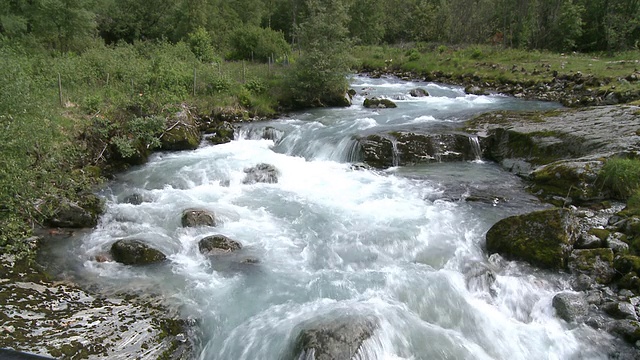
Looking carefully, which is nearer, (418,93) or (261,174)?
(261,174)

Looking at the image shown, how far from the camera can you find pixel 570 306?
8.09 metres

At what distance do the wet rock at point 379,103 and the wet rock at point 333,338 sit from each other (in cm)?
1954

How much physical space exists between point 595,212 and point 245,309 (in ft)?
32.0

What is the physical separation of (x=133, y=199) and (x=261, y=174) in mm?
4488

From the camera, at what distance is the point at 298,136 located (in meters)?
19.8

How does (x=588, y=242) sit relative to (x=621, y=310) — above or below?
above

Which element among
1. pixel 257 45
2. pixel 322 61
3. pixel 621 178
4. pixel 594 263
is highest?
pixel 257 45

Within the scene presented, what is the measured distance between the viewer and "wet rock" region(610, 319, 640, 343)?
24.0 ft

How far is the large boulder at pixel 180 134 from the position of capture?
18016 millimetres

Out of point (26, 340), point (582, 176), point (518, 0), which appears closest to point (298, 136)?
point (582, 176)

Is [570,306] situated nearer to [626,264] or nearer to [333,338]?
[626,264]

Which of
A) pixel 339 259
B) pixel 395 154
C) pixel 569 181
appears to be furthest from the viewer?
pixel 395 154

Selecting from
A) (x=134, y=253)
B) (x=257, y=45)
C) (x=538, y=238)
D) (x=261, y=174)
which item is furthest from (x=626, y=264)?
(x=257, y=45)

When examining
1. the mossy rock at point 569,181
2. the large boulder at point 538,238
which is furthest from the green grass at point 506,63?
the large boulder at point 538,238
